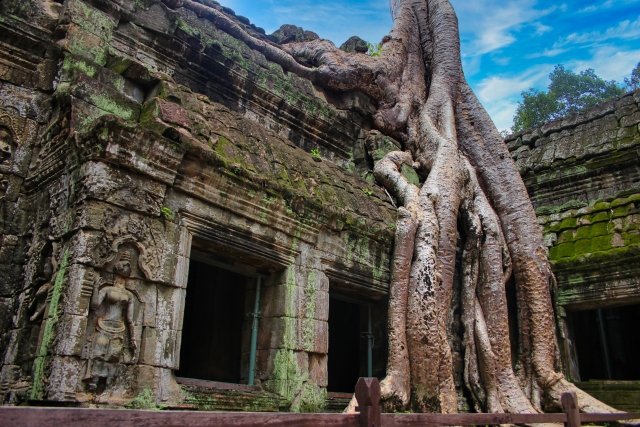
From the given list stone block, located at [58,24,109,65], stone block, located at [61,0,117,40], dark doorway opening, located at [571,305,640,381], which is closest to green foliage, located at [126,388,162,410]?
stone block, located at [58,24,109,65]

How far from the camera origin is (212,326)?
6398 millimetres

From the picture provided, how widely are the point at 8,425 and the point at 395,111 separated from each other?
655 cm

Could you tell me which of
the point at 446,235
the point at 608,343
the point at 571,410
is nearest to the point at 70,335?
the point at 571,410

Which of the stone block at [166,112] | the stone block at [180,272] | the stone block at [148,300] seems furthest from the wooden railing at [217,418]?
the stone block at [166,112]

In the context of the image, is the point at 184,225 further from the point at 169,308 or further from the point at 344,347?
the point at 344,347

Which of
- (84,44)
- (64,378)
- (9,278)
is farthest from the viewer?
(84,44)

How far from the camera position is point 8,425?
4.29 ft

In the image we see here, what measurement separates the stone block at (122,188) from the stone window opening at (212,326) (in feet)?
8.69

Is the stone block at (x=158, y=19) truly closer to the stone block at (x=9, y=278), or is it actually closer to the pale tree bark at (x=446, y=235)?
the pale tree bark at (x=446, y=235)

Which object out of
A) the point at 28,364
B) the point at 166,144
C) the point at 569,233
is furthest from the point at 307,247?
the point at 569,233

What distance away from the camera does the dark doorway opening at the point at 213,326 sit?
620 centimetres

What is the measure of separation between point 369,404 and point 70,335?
1.70m

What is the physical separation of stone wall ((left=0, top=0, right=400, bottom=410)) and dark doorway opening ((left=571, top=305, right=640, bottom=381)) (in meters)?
4.37

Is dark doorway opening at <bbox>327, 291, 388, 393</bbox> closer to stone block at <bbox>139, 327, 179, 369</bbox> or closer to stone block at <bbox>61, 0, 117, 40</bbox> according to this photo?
stone block at <bbox>139, 327, 179, 369</bbox>
